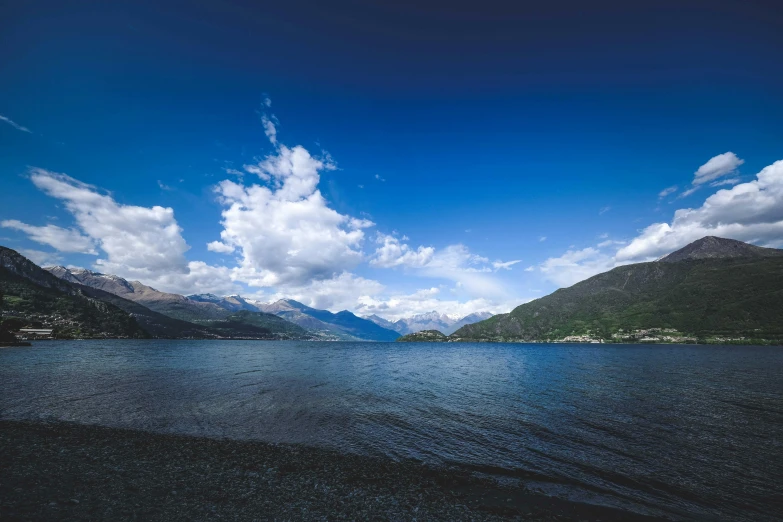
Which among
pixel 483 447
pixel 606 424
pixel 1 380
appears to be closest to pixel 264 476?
pixel 483 447

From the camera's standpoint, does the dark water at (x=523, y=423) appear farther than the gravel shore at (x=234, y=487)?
Yes

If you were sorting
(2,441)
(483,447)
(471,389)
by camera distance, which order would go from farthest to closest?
(471,389) → (483,447) → (2,441)

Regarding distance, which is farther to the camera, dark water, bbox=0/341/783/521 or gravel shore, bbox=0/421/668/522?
dark water, bbox=0/341/783/521

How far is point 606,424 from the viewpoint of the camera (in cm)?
3572

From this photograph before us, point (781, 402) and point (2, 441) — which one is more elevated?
point (781, 402)

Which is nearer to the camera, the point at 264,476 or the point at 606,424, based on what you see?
the point at 264,476

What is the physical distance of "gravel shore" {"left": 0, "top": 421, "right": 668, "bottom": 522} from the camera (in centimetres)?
1590

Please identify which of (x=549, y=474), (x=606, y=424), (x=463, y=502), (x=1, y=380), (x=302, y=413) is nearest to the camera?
(x=463, y=502)

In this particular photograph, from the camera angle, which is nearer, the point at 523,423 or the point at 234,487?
the point at 234,487

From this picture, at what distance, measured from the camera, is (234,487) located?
18672 millimetres

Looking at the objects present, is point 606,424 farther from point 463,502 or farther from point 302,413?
point 302,413

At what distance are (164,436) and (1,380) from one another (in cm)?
5282

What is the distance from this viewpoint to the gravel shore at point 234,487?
15.9 meters

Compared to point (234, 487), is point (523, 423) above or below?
above
